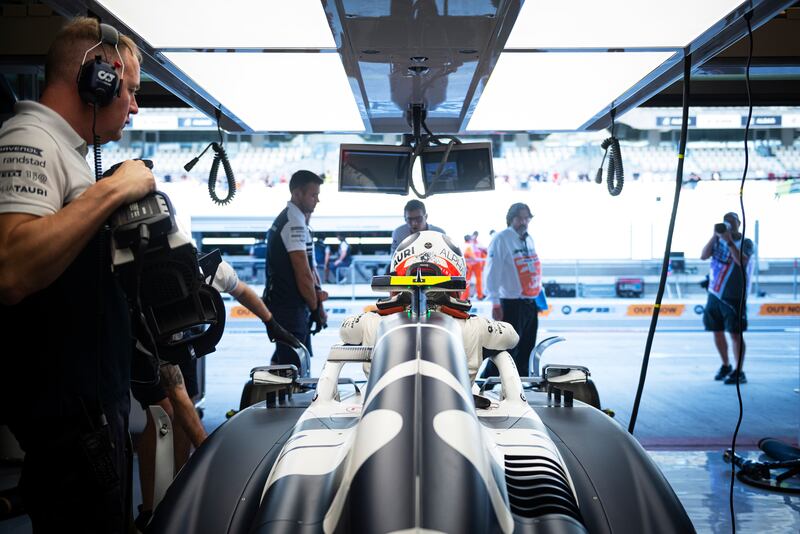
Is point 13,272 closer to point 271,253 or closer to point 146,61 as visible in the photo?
point 146,61

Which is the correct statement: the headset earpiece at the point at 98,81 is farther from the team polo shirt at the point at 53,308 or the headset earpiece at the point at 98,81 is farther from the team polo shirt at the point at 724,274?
the team polo shirt at the point at 724,274

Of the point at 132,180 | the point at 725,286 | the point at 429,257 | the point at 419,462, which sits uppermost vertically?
the point at 132,180

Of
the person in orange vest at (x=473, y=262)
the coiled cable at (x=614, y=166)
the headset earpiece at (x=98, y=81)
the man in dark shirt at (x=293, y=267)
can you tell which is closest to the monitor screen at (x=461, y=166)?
the coiled cable at (x=614, y=166)

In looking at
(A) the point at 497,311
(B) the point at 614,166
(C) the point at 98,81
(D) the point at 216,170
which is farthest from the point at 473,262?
(C) the point at 98,81

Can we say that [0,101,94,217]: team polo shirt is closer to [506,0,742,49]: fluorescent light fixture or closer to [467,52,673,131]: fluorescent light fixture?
[506,0,742,49]: fluorescent light fixture

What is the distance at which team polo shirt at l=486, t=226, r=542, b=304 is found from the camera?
5.58 m

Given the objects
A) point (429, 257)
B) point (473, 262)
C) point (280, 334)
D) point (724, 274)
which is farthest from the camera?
point (473, 262)

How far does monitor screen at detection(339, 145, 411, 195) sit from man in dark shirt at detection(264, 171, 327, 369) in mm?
392

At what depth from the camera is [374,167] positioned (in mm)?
3793

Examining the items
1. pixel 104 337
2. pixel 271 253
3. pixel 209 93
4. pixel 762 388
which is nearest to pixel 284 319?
pixel 271 253

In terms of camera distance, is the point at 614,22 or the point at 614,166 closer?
the point at 614,22

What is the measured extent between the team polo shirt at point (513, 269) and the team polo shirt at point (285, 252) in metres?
2.10

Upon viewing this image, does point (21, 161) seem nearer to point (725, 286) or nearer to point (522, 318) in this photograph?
point (522, 318)

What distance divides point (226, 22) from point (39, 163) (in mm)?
929
